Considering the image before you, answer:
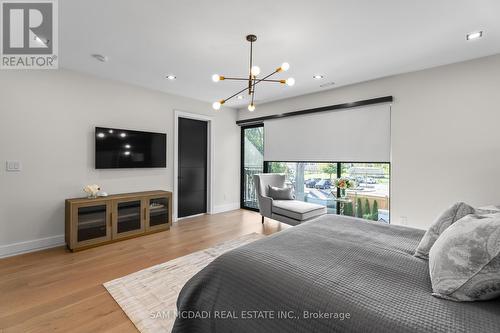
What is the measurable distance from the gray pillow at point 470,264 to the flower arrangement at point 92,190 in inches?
151

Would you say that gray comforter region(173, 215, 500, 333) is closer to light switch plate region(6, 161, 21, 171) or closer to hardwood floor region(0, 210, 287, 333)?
hardwood floor region(0, 210, 287, 333)

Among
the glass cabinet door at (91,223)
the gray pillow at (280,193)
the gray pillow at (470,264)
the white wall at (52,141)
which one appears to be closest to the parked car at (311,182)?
the gray pillow at (280,193)

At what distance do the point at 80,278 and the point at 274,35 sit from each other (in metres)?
3.22

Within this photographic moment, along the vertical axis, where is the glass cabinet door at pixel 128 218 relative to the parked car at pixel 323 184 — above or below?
below

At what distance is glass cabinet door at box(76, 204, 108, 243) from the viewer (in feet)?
9.99

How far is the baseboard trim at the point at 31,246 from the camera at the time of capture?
9.34 ft

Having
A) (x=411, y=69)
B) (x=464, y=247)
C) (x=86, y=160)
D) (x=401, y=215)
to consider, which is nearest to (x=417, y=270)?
(x=464, y=247)

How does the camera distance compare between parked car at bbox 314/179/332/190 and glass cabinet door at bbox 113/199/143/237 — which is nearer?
glass cabinet door at bbox 113/199/143/237

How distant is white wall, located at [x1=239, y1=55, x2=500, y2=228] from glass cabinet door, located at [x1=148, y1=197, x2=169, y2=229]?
371cm

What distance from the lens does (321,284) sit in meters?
1.05

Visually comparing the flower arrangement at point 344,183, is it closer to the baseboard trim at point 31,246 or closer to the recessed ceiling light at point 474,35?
the recessed ceiling light at point 474,35

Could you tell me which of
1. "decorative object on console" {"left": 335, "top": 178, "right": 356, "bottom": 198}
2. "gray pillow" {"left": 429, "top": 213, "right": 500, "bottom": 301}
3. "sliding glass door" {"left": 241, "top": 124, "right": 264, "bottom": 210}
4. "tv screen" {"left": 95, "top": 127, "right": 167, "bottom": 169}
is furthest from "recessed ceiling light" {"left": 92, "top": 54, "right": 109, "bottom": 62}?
"decorative object on console" {"left": 335, "top": 178, "right": 356, "bottom": 198}

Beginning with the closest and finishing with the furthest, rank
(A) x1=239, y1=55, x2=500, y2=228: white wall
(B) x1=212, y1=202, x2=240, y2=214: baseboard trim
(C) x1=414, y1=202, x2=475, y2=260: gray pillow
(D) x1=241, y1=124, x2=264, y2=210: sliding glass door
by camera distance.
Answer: (C) x1=414, y1=202, x2=475, y2=260: gray pillow → (A) x1=239, y1=55, x2=500, y2=228: white wall → (B) x1=212, y1=202, x2=240, y2=214: baseboard trim → (D) x1=241, y1=124, x2=264, y2=210: sliding glass door

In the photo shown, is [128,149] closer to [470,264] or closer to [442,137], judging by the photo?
[470,264]
